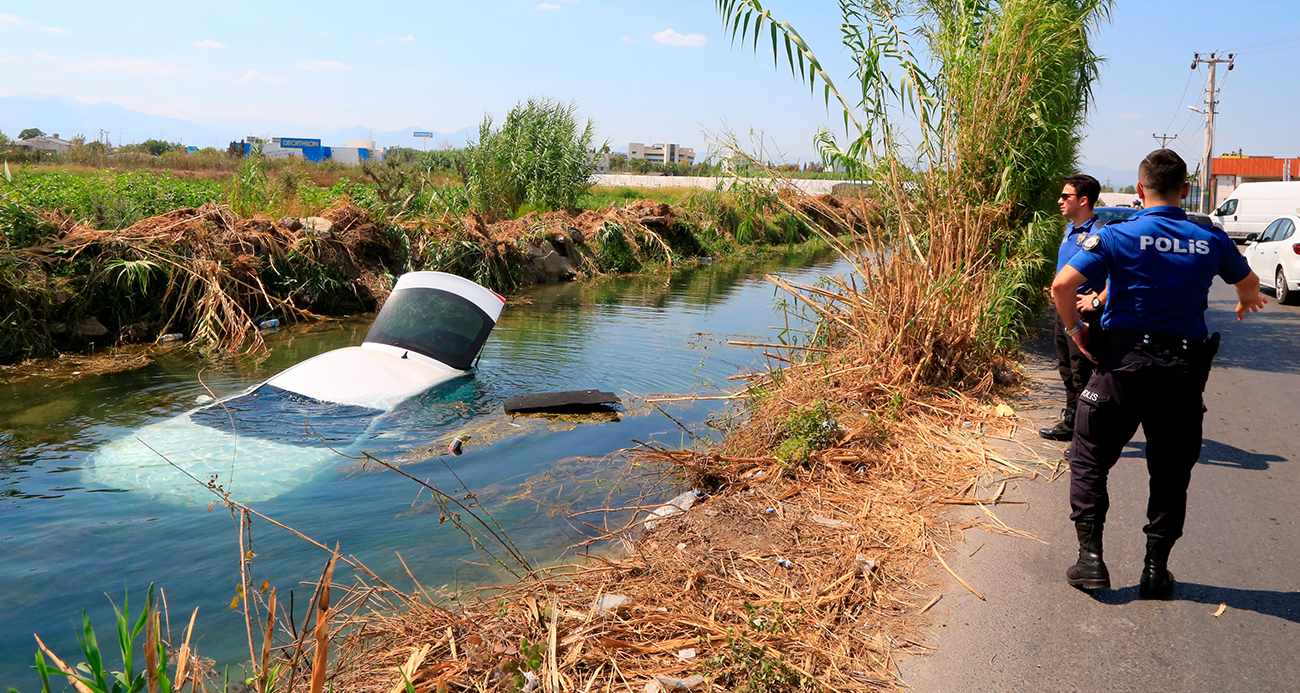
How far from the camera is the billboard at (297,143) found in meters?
70.1

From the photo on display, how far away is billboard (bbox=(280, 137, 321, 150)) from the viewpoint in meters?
70.1

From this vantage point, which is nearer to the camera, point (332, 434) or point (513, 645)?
point (513, 645)

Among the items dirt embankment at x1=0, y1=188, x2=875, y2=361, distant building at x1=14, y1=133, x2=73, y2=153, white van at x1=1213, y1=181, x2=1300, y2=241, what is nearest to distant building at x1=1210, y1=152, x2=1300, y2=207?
white van at x1=1213, y1=181, x2=1300, y2=241

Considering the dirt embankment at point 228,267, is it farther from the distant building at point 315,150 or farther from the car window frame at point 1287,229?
the distant building at point 315,150

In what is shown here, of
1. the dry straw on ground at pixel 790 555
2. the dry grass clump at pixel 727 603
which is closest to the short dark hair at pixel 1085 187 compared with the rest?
the dry straw on ground at pixel 790 555

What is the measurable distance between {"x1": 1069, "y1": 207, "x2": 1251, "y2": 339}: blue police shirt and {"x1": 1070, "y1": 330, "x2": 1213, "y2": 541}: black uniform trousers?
0.10 meters

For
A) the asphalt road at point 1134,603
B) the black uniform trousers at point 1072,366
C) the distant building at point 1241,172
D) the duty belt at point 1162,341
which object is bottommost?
the asphalt road at point 1134,603

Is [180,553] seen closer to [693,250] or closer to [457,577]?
[457,577]

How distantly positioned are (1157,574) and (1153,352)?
1.04 meters

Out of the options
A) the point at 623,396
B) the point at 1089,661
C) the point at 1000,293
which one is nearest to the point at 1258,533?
A: the point at 1089,661

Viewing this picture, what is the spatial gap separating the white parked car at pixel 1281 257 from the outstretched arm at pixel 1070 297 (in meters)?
14.8

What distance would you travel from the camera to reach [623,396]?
9.15 meters

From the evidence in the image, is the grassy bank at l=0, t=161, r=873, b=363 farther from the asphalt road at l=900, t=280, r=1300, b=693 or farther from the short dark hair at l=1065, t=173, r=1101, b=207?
the asphalt road at l=900, t=280, r=1300, b=693

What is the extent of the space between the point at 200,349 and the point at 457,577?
318 inches
